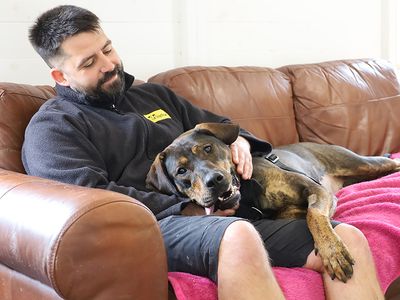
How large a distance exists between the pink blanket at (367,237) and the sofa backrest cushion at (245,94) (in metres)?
0.64

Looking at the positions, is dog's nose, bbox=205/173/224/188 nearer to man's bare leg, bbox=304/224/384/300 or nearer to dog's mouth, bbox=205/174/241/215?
dog's mouth, bbox=205/174/241/215

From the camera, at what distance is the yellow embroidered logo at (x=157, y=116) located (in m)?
2.23

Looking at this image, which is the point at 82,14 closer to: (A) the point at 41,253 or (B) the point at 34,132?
(B) the point at 34,132

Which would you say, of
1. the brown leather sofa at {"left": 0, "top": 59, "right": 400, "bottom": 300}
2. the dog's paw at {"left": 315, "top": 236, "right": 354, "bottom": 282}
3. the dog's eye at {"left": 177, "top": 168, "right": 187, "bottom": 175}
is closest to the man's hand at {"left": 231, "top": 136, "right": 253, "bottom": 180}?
the dog's eye at {"left": 177, "top": 168, "right": 187, "bottom": 175}

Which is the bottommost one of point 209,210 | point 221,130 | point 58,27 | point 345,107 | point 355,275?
point 355,275

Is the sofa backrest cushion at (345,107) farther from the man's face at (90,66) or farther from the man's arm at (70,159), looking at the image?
the man's arm at (70,159)

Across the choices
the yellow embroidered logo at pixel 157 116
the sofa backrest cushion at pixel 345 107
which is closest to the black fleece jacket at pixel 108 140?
the yellow embroidered logo at pixel 157 116

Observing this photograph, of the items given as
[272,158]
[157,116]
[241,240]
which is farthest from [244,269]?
[157,116]

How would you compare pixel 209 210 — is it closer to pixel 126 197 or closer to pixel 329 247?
pixel 329 247

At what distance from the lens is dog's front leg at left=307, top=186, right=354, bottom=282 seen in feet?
5.26

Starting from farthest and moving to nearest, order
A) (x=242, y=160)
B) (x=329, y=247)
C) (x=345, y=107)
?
(x=345, y=107)
(x=242, y=160)
(x=329, y=247)

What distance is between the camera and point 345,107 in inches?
122

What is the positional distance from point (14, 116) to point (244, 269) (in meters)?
1.19

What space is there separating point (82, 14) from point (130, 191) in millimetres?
740
